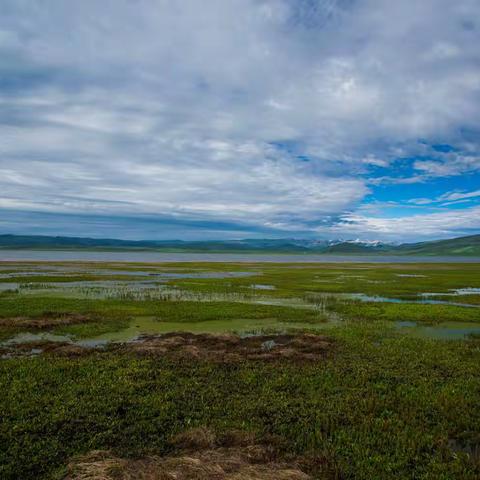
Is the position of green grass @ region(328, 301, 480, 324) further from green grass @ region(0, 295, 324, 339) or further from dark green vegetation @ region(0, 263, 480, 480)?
dark green vegetation @ region(0, 263, 480, 480)

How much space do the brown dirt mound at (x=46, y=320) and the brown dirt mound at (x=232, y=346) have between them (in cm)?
869

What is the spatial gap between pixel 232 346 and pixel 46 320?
672 inches

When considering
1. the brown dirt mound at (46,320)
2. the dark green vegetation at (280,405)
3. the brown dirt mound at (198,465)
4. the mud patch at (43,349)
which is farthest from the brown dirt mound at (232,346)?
the brown dirt mound at (198,465)

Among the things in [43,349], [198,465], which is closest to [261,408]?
[198,465]

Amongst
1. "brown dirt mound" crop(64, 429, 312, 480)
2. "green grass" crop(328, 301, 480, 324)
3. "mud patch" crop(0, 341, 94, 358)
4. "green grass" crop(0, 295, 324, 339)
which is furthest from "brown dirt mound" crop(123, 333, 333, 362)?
"green grass" crop(328, 301, 480, 324)

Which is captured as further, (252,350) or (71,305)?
(71,305)

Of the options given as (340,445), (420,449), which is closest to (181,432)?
(340,445)

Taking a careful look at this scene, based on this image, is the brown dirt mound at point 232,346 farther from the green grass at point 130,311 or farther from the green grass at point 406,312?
the green grass at point 406,312

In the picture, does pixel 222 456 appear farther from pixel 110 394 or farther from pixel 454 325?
pixel 454 325

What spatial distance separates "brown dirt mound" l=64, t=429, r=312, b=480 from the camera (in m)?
9.64

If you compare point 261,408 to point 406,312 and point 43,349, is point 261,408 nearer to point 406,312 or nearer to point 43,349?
point 43,349

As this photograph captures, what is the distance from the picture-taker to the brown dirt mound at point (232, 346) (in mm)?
21188

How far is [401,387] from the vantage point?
654 inches

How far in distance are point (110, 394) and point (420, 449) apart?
11.8 meters
